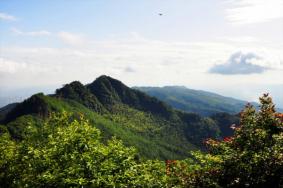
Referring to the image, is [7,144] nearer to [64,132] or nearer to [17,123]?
[64,132]

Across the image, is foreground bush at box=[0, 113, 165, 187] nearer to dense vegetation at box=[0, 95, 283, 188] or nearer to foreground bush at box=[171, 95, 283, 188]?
dense vegetation at box=[0, 95, 283, 188]

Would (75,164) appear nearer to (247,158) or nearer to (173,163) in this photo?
(173,163)

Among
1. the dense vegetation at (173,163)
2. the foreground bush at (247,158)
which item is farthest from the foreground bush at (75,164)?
the foreground bush at (247,158)

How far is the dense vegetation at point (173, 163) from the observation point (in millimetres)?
26156

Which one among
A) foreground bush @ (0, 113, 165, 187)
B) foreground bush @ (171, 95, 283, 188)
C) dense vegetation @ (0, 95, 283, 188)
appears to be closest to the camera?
foreground bush @ (171, 95, 283, 188)

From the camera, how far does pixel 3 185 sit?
4381 cm

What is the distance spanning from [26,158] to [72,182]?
492 inches

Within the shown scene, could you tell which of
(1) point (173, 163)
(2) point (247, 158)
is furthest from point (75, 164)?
(2) point (247, 158)

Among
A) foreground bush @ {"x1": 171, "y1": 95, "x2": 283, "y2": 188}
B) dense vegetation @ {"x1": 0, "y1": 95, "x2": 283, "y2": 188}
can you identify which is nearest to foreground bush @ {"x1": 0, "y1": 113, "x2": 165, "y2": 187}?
dense vegetation @ {"x1": 0, "y1": 95, "x2": 283, "y2": 188}

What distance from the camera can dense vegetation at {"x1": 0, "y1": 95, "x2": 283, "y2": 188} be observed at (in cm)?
2616

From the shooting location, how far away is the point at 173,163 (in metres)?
32.7

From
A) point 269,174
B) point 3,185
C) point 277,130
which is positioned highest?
point 277,130

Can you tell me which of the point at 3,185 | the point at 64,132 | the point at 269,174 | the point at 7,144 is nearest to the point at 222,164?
the point at 269,174

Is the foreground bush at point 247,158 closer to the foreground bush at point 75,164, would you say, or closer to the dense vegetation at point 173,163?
the dense vegetation at point 173,163
